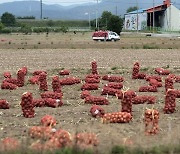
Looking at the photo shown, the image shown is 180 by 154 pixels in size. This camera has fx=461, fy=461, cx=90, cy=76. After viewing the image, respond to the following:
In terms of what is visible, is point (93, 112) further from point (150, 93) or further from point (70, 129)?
point (150, 93)

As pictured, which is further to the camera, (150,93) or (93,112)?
(150,93)

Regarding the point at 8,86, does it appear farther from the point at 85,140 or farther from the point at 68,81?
the point at 85,140

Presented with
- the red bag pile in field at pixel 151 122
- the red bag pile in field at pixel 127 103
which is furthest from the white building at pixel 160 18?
the red bag pile in field at pixel 151 122

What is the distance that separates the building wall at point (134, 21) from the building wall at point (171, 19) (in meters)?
5.95

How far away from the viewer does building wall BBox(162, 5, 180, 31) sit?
3659 inches

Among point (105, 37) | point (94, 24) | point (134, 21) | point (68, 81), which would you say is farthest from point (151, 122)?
point (94, 24)

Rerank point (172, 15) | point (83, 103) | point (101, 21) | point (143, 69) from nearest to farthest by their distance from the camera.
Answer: point (83, 103) < point (143, 69) < point (172, 15) < point (101, 21)

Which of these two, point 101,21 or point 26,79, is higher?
point 101,21

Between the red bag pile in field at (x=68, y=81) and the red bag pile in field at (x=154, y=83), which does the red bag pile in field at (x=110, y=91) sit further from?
the red bag pile in field at (x=68, y=81)

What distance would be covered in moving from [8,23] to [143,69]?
110 meters

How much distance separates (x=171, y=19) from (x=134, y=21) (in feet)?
51.9

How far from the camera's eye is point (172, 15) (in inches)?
3693

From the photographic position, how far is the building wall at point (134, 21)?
102 metres

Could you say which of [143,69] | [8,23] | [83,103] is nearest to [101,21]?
[8,23]
